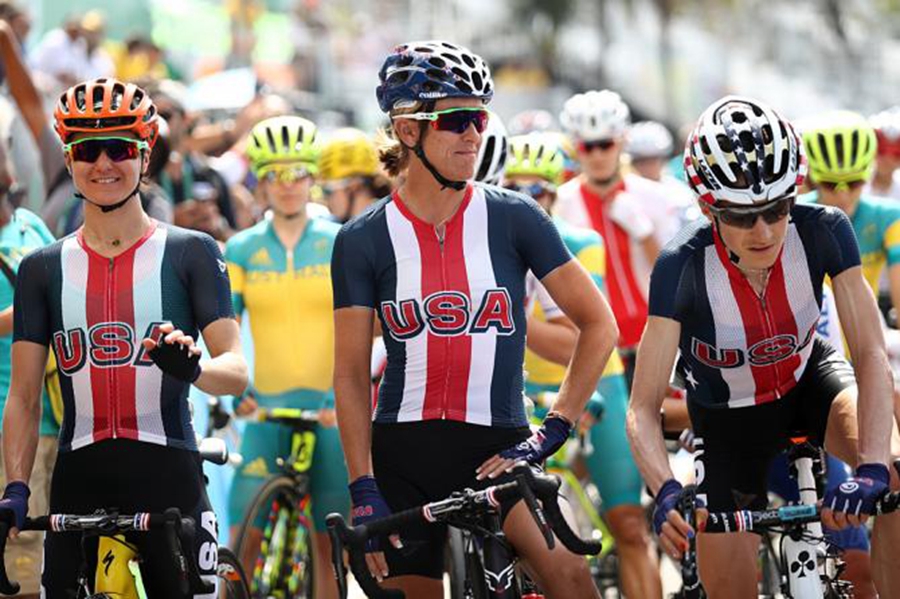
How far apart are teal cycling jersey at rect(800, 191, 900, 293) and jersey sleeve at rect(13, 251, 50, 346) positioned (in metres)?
4.25

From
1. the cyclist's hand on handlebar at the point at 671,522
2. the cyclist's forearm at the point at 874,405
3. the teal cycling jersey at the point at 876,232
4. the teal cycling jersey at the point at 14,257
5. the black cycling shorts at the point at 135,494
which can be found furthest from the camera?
the teal cycling jersey at the point at 876,232

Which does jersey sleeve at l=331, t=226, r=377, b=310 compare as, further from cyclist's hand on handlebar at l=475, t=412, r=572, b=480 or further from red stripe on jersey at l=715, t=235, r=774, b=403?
red stripe on jersey at l=715, t=235, r=774, b=403

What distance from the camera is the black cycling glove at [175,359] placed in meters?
5.83

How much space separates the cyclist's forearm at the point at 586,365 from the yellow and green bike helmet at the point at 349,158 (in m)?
5.35

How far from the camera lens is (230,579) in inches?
285

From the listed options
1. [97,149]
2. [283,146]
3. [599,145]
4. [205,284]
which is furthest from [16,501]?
[599,145]

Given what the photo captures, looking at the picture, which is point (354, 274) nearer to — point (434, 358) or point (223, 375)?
point (434, 358)

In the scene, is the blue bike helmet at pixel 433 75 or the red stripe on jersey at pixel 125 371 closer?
the blue bike helmet at pixel 433 75

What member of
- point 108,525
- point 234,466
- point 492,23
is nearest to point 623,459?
point 234,466

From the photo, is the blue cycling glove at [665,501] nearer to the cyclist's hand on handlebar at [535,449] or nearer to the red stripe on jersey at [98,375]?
the cyclist's hand on handlebar at [535,449]

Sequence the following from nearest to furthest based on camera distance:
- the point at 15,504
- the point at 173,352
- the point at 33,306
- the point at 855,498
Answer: the point at 855,498
the point at 173,352
the point at 15,504
the point at 33,306

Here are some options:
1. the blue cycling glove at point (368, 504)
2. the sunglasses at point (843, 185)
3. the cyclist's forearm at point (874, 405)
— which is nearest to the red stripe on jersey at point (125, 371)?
the blue cycling glove at point (368, 504)

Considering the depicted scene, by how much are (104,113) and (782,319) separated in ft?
8.09

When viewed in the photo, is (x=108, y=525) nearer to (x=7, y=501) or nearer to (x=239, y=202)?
(x=7, y=501)
